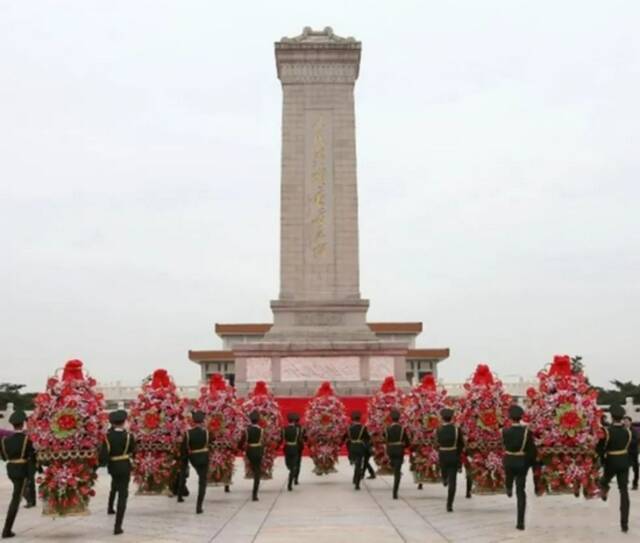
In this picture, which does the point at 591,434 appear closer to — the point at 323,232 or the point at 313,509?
the point at 313,509

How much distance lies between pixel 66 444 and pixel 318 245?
19.4m

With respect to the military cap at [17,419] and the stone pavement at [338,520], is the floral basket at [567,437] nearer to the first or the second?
the stone pavement at [338,520]

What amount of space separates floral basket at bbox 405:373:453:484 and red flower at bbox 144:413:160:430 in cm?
477

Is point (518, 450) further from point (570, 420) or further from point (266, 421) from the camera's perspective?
point (266, 421)

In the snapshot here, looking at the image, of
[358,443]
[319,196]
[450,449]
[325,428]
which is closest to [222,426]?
[358,443]

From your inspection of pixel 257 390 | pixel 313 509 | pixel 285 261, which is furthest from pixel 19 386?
pixel 313 509

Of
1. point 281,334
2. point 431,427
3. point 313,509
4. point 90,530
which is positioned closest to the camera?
point 90,530

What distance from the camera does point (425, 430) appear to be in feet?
50.2

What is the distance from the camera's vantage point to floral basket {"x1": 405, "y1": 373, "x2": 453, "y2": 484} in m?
15.2

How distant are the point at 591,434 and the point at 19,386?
44.6 metres

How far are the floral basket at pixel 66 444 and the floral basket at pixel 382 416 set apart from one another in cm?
757

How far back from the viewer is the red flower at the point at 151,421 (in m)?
13.3

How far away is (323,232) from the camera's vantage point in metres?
29.6

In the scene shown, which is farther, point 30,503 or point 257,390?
point 257,390
